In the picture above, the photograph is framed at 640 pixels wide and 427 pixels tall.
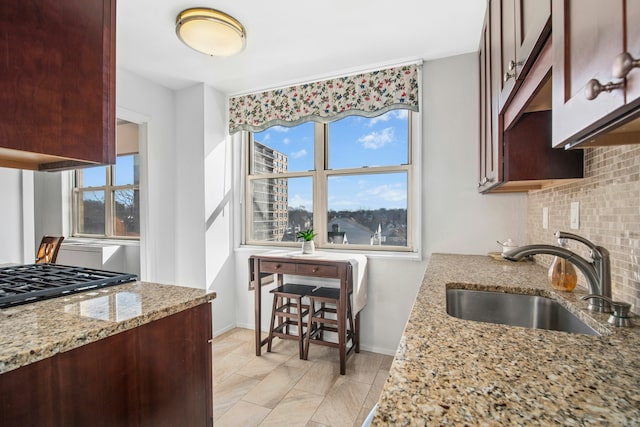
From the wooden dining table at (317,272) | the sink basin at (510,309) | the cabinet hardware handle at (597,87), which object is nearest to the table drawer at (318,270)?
the wooden dining table at (317,272)

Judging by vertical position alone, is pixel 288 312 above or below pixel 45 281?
below

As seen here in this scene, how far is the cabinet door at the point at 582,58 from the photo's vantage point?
1.46ft

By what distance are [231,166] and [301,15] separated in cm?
175

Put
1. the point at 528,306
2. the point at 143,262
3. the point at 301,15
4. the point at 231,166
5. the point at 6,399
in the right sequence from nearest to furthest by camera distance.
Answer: the point at 6,399, the point at 528,306, the point at 301,15, the point at 143,262, the point at 231,166

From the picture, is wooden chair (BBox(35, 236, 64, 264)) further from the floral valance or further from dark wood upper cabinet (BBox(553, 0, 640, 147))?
dark wood upper cabinet (BBox(553, 0, 640, 147))

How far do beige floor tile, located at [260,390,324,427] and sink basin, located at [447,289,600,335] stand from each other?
1144 mm

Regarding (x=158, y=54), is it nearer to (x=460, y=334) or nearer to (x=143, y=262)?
(x=143, y=262)

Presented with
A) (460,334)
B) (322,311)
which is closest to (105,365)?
(460,334)

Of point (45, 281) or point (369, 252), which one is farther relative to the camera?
point (369, 252)

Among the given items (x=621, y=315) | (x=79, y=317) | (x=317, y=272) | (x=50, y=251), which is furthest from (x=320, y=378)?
(x=50, y=251)

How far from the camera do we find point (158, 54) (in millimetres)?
2477

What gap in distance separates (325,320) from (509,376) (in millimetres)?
1971

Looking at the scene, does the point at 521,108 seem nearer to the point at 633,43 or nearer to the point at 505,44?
the point at 505,44

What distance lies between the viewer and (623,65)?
40 centimetres
